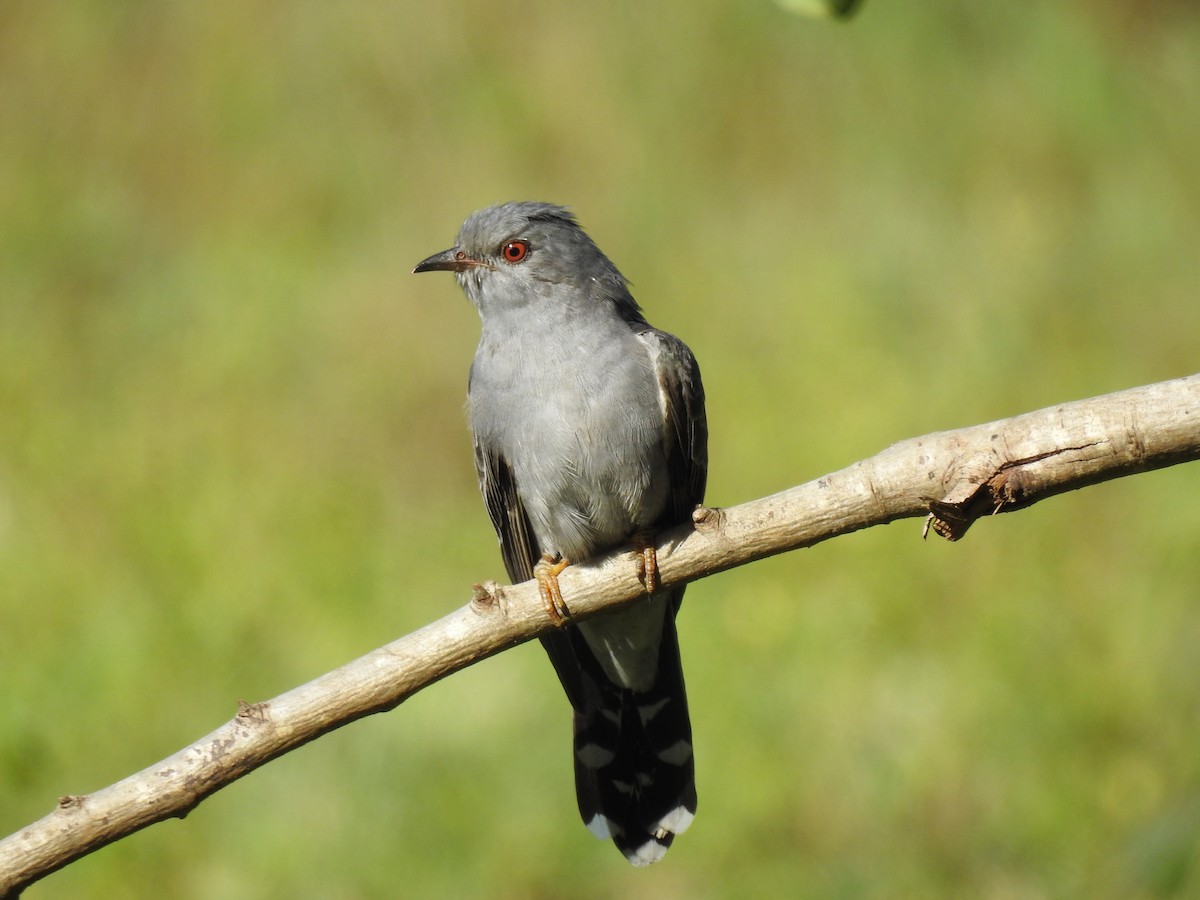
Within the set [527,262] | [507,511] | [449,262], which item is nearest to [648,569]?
[507,511]

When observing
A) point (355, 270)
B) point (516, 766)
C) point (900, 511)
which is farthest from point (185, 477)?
point (900, 511)

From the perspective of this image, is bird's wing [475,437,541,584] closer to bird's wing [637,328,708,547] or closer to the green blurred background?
bird's wing [637,328,708,547]

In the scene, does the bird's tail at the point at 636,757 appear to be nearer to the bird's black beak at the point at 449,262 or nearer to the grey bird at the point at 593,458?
the grey bird at the point at 593,458

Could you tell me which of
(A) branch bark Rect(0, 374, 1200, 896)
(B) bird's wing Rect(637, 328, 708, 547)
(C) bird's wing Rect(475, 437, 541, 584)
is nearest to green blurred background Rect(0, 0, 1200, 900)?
(A) branch bark Rect(0, 374, 1200, 896)

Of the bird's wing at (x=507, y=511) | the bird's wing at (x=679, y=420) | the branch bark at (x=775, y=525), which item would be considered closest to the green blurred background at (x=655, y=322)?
the branch bark at (x=775, y=525)

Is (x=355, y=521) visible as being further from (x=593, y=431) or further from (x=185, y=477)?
(x=593, y=431)

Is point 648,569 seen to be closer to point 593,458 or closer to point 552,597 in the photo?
point 552,597
